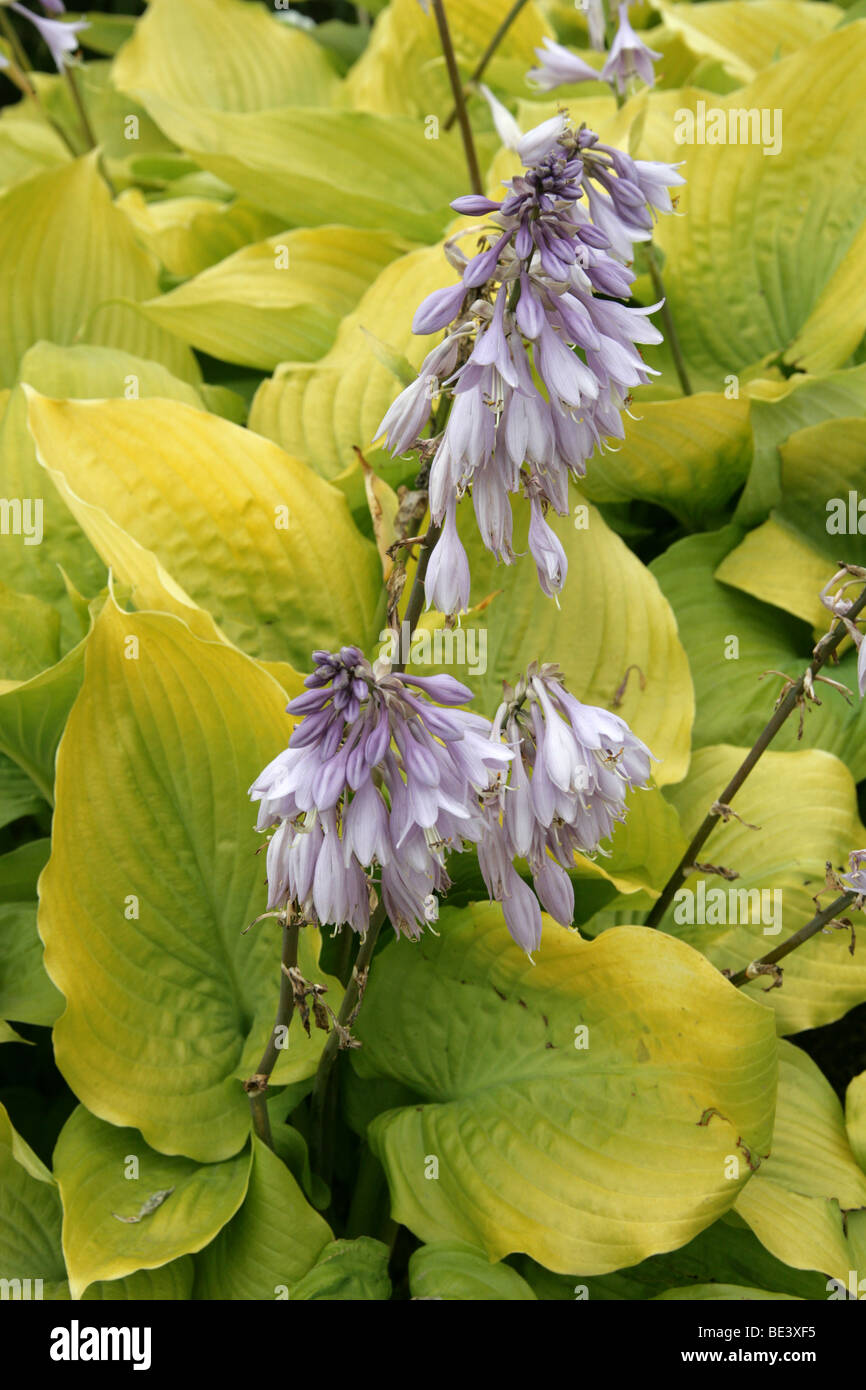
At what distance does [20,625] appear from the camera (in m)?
1.70

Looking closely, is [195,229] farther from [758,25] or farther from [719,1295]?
[719,1295]

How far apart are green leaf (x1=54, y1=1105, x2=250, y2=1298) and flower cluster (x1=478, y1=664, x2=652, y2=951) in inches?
21.8

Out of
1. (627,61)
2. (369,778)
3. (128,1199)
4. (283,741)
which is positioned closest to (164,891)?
(283,741)

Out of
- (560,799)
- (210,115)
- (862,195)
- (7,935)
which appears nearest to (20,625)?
(7,935)

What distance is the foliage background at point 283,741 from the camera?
1.29 metres

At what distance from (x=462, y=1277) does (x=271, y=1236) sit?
0.73ft

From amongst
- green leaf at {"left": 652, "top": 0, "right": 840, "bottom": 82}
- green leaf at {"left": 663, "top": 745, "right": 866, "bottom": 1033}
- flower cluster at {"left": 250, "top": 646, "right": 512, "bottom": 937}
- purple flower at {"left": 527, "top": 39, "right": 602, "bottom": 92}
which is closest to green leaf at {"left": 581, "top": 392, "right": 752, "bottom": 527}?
green leaf at {"left": 663, "top": 745, "right": 866, "bottom": 1033}

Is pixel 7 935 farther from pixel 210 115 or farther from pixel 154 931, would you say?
pixel 210 115

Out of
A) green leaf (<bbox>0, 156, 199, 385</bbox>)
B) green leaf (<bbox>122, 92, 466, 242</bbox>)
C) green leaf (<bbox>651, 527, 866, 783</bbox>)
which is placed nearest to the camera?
green leaf (<bbox>651, 527, 866, 783</bbox>)

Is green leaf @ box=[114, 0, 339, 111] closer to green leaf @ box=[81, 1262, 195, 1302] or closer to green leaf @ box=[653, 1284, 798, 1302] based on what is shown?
green leaf @ box=[81, 1262, 195, 1302]

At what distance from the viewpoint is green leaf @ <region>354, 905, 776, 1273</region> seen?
4.02 feet

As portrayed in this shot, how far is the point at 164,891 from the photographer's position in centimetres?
144

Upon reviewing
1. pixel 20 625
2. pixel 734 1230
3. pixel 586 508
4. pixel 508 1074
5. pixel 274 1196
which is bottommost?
pixel 734 1230
